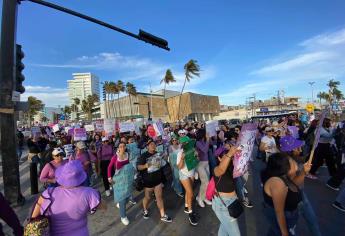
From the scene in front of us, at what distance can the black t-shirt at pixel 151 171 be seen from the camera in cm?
566

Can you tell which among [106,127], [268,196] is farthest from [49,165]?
[106,127]

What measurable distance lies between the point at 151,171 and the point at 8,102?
4061 mm

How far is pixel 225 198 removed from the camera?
3.50 meters

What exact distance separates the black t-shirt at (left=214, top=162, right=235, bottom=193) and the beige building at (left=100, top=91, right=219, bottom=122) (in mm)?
72495

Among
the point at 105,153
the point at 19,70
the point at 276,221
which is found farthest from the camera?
A: the point at 105,153

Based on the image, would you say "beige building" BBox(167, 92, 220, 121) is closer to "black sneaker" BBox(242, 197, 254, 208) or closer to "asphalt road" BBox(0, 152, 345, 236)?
"asphalt road" BBox(0, 152, 345, 236)

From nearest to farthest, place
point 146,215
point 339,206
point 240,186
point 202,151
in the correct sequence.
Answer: point 339,206 → point 146,215 → point 240,186 → point 202,151

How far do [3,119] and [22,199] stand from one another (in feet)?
6.85

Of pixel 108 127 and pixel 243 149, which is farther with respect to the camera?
pixel 108 127

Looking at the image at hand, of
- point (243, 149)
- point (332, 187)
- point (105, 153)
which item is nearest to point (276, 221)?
point (243, 149)

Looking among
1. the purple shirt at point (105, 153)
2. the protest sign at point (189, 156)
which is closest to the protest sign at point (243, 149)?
the protest sign at point (189, 156)

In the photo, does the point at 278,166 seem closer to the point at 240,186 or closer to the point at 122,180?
the point at 240,186

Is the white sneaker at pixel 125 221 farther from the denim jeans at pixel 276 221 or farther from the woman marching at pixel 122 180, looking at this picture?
the denim jeans at pixel 276 221

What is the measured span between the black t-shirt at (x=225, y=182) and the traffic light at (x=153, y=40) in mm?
5690
